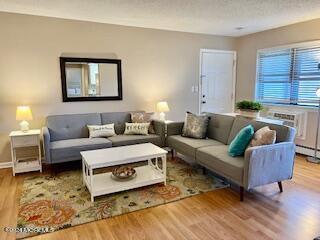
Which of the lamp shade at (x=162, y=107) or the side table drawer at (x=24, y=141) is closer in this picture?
the side table drawer at (x=24, y=141)

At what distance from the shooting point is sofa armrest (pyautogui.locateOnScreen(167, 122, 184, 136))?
13.5 feet

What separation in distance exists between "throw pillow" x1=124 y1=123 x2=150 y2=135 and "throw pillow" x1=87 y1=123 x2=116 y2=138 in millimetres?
253

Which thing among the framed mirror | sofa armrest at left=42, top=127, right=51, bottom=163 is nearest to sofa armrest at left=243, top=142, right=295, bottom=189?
sofa armrest at left=42, top=127, right=51, bottom=163

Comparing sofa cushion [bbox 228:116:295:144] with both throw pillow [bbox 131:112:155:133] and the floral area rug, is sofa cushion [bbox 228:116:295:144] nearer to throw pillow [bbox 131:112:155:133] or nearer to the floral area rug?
the floral area rug

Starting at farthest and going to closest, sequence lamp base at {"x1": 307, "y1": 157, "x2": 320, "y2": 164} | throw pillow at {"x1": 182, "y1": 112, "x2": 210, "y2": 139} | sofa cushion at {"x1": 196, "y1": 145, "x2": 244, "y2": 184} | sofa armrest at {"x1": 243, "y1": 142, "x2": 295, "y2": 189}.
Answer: lamp base at {"x1": 307, "y1": 157, "x2": 320, "y2": 164} → throw pillow at {"x1": 182, "y1": 112, "x2": 210, "y2": 139} → sofa cushion at {"x1": 196, "y1": 145, "x2": 244, "y2": 184} → sofa armrest at {"x1": 243, "y1": 142, "x2": 295, "y2": 189}

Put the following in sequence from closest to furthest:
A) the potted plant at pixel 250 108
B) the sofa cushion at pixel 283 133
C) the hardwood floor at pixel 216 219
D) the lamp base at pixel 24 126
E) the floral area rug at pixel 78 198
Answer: the hardwood floor at pixel 216 219 → the floral area rug at pixel 78 198 → the sofa cushion at pixel 283 133 → the potted plant at pixel 250 108 → the lamp base at pixel 24 126

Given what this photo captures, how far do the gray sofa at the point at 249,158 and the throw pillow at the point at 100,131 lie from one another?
1267 millimetres

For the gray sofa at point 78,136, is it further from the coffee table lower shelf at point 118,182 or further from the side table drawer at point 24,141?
the coffee table lower shelf at point 118,182

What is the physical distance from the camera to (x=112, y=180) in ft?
9.50

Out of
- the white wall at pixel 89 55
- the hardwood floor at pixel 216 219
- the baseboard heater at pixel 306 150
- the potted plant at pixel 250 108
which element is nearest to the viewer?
the hardwood floor at pixel 216 219

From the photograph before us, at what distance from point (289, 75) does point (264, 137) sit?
2430 millimetres

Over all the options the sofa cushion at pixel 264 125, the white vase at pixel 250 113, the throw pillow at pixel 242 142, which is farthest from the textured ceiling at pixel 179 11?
the throw pillow at pixel 242 142

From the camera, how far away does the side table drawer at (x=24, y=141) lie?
342 cm

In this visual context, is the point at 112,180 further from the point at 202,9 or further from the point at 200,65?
the point at 200,65
